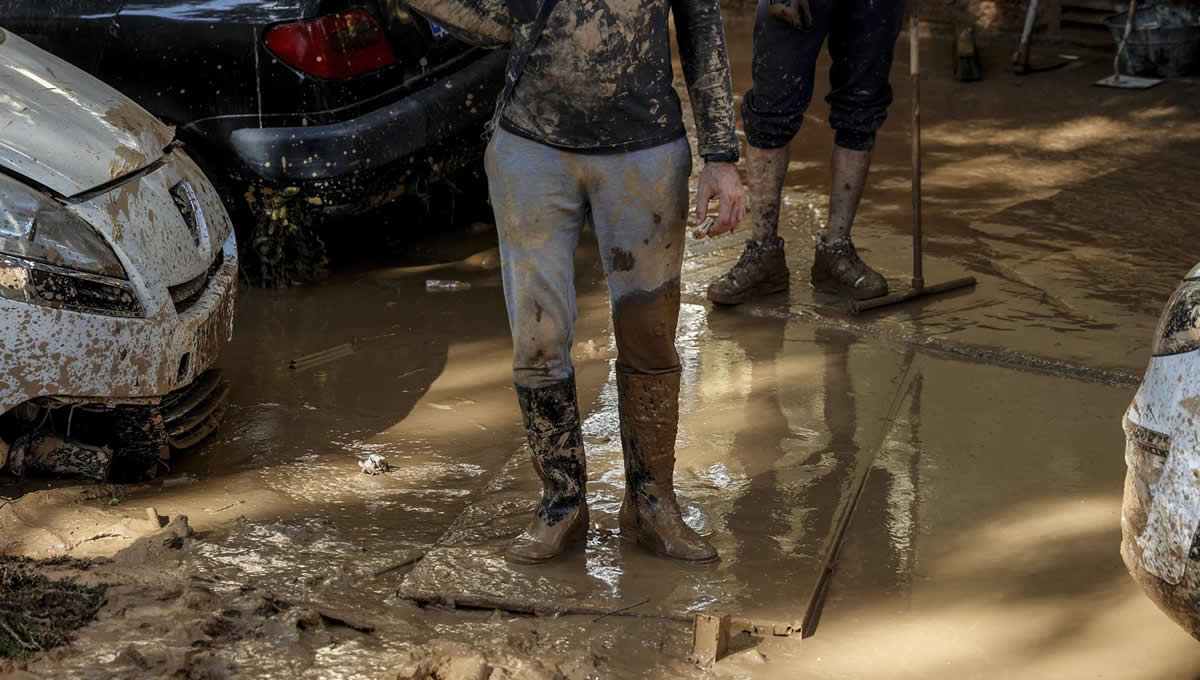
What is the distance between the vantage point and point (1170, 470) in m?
2.56

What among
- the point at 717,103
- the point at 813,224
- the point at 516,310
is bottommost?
the point at 813,224

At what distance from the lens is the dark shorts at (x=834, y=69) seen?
16.7 ft

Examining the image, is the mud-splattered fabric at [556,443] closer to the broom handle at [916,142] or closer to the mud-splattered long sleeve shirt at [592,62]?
the mud-splattered long sleeve shirt at [592,62]

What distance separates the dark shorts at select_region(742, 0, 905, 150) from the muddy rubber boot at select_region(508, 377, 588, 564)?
2.30 meters

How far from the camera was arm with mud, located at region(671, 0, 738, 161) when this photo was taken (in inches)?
127

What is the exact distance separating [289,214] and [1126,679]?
3700 millimetres

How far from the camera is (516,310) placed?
325 cm

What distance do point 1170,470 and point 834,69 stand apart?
10.0 ft

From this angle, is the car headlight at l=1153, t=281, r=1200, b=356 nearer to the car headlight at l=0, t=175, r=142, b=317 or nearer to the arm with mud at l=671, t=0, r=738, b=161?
the arm with mud at l=671, t=0, r=738, b=161

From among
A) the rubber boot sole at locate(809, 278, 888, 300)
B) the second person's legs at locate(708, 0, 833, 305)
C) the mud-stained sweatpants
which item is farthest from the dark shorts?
→ the mud-stained sweatpants

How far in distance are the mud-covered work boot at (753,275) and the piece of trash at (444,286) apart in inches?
43.0

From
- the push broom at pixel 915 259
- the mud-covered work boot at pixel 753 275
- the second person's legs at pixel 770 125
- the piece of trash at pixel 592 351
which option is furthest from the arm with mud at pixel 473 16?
the push broom at pixel 915 259

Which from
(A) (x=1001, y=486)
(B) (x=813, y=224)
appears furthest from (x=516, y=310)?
(B) (x=813, y=224)

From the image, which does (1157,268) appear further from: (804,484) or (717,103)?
(717,103)
